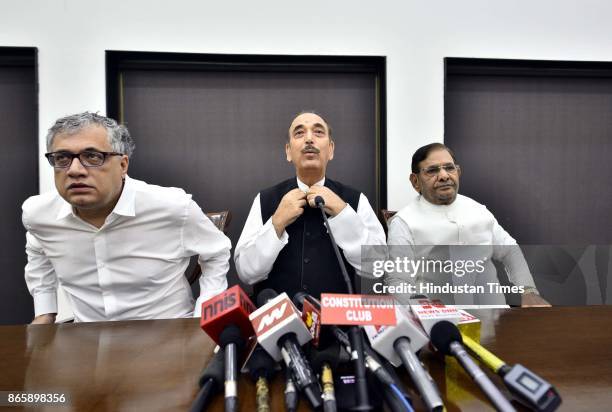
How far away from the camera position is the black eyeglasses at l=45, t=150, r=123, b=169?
115 cm

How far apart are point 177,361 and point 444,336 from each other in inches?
21.1

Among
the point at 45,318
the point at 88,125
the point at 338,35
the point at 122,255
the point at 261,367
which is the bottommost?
the point at 45,318

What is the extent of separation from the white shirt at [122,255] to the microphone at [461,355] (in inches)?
36.1

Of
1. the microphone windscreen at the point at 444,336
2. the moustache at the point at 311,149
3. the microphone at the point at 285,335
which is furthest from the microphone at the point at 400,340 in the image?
the moustache at the point at 311,149

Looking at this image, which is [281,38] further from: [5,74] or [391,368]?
[391,368]

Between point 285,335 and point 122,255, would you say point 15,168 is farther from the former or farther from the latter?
Result: point 285,335

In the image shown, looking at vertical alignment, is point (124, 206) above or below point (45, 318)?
above

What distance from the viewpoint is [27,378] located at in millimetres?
724

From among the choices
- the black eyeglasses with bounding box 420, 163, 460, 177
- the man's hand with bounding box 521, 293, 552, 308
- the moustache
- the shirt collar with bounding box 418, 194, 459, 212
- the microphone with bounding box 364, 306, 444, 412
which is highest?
the moustache

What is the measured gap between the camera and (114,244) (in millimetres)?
1332

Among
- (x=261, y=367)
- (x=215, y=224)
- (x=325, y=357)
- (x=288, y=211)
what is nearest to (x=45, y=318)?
(x=215, y=224)

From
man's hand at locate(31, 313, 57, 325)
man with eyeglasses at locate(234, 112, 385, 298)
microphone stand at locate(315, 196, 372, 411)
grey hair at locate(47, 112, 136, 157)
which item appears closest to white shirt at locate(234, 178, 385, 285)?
man with eyeglasses at locate(234, 112, 385, 298)

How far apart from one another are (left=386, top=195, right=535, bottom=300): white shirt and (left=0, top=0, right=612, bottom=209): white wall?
25.4 inches

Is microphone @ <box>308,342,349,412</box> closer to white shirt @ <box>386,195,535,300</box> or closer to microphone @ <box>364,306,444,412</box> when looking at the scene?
microphone @ <box>364,306,444,412</box>
